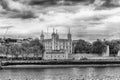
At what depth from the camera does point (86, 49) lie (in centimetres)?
16438

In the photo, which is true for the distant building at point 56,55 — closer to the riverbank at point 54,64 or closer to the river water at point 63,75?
the riverbank at point 54,64

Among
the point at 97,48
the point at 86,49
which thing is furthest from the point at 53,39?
the point at 97,48

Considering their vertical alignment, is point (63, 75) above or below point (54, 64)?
above

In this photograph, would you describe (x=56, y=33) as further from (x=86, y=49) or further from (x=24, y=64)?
(x=24, y=64)

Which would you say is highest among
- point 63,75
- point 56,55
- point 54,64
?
point 63,75

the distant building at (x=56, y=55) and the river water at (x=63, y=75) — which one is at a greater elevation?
the river water at (x=63, y=75)

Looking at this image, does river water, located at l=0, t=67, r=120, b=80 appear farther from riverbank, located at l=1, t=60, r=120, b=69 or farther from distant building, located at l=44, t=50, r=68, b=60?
A: distant building, located at l=44, t=50, r=68, b=60

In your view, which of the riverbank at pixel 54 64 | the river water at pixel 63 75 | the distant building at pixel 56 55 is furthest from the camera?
the distant building at pixel 56 55

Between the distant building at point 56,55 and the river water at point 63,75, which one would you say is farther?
the distant building at point 56,55

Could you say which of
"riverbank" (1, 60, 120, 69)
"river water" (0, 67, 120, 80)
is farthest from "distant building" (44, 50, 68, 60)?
"river water" (0, 67, 120, 80)

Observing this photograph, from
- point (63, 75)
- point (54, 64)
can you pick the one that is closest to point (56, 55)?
point (54, 64)

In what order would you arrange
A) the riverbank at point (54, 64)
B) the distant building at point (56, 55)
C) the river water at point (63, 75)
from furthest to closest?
the distant building at point (56, 55) → the riverbank at point (54, 64) → the river water at point (63, 75)

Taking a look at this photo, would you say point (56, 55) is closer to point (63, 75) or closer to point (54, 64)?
point (54, 64)

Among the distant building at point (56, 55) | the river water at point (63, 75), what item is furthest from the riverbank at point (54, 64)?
the river water at point (63, 75)
